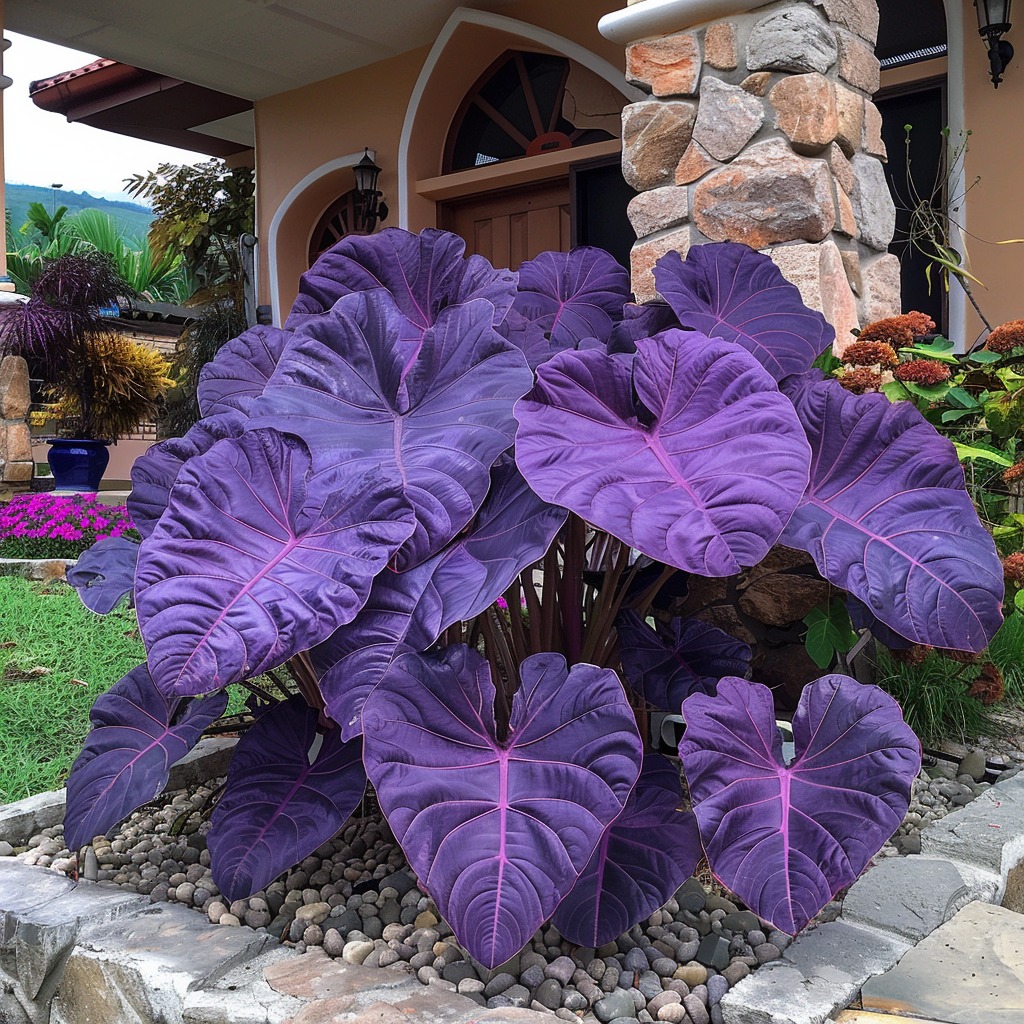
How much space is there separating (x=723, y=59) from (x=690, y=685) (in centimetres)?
147

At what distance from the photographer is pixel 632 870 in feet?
4.17

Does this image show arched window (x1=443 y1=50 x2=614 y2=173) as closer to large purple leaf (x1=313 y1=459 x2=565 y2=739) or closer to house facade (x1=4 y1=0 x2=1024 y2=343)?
house facade (x1=4 y1=0 x2=1024 y2=343)

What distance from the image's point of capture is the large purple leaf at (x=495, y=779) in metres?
1.05

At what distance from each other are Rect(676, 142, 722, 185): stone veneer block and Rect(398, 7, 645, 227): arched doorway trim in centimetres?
244

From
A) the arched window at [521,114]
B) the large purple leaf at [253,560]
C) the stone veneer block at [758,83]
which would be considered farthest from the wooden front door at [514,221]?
Result: the large purple leaf at [253,560]

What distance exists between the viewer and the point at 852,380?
1.82 m

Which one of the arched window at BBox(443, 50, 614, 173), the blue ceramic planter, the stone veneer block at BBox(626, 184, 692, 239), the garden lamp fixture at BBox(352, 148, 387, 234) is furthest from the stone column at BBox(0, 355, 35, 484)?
the stone veneer block at BBox(626, 184, 692, 239)

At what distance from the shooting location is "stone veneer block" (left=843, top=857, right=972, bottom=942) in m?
1.34

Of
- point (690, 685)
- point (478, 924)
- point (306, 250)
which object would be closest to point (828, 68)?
point (690, 685)

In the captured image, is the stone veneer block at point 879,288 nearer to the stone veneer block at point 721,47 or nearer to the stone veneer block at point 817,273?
the stone veneer block at point 817,273

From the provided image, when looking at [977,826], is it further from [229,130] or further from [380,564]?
[229,130]

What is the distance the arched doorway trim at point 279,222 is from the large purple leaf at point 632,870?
17.5 feet

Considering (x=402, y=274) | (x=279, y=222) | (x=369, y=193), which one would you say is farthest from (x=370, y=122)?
(x=402, y=274)

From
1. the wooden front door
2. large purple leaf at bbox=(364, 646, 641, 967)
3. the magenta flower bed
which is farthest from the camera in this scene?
the wooden front door
